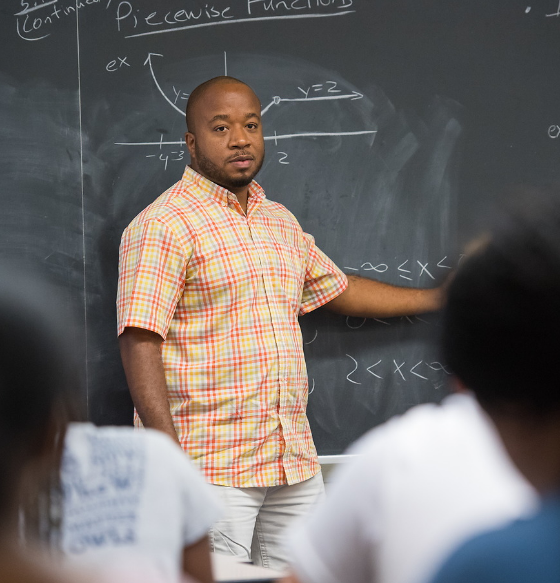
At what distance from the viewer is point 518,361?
0.62m

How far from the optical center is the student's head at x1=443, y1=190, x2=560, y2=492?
61 cm

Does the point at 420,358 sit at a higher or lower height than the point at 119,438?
lower

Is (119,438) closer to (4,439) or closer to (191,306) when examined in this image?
(4,439)

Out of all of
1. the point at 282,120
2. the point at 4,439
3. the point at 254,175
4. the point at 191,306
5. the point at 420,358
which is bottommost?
the point at 420,358

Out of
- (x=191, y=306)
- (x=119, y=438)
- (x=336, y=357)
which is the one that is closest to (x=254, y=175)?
(x=191, y=306)

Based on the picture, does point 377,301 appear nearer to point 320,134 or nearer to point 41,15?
point 320,134

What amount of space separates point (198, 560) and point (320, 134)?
174 centimetres

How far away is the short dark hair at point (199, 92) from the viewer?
7.68ft

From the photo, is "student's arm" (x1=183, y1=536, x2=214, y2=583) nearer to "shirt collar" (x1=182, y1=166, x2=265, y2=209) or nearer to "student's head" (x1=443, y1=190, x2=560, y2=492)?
"student's head" (x1=443, y1=190, x2=560, y2=492)

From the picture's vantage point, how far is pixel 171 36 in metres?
2.47

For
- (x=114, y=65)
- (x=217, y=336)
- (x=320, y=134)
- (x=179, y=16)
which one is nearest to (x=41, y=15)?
(x=114, y=65)

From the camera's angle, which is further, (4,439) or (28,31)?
(28,31)

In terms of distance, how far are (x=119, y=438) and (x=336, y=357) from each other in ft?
5.37

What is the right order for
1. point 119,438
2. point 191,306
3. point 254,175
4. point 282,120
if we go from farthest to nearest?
point 282,120
point 254,175
point 191,306
point 119,438
